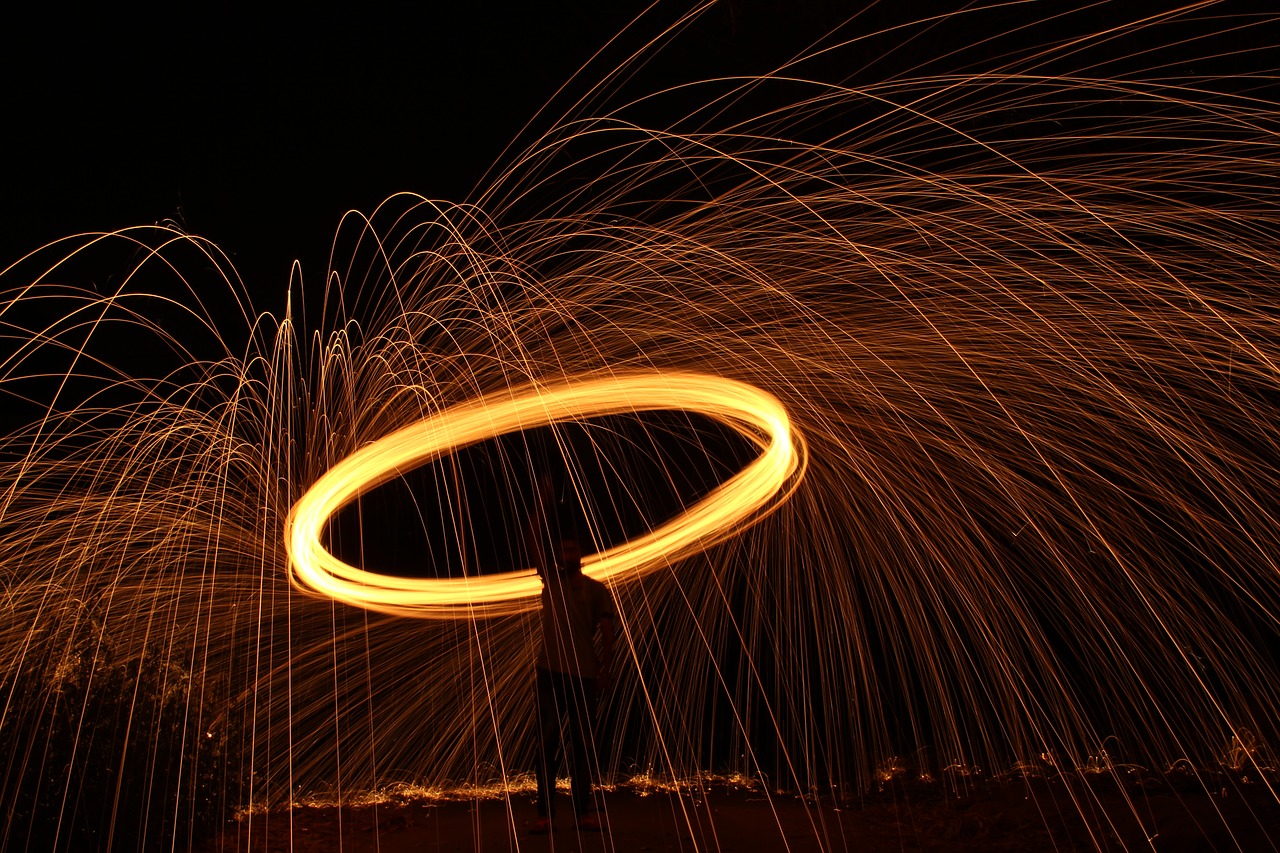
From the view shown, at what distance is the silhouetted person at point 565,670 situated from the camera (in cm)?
642

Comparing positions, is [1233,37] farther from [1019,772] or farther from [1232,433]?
[1019,772]

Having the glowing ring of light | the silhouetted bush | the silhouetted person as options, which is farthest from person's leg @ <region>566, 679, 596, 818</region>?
the silhouetted bush

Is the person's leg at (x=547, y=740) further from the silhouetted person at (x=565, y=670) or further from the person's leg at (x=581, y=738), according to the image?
the person's leg at (x=581, y=738)

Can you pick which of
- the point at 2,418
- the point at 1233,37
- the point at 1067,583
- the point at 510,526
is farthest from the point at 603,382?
the point at 2,418

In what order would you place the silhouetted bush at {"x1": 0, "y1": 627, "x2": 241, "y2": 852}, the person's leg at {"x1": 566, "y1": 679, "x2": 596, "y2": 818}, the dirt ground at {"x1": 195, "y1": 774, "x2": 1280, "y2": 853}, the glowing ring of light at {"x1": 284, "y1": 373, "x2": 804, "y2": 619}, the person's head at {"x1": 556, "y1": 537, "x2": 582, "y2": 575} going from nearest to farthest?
the silhouetted bush at {"x1": 0, "y1": 627, "x2": 241, "y2": 852}, the dirt ground at {"x1": 195, "y1": 774, "x2": 1280, "y2": 853}, the person's leg at {"x1": 566, "y1": 679, "x2": 596, "y2": 818}, the person's head at {"x1": 556, "y1": 537, "x2": 582, "y2": 575}, the glowing ring of light at {"x1": 284, "y1": 373, "x2": 804, "y2": 619}

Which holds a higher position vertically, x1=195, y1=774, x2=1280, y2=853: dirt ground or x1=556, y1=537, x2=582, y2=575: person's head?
x1=556, y1=537, x2=582, y2=575: person's head

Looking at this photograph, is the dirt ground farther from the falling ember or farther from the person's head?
the person's head

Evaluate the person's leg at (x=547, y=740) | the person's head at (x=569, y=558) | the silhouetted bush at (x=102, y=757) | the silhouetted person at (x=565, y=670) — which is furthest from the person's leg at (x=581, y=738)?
the silhouetted bush at (x=102, y=757)

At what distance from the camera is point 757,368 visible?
347 inches

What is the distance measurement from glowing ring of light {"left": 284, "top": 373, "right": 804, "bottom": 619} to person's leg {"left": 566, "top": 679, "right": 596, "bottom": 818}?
4.63 feet

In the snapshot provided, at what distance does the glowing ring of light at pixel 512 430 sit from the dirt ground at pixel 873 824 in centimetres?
163

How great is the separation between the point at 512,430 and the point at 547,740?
8.52ft

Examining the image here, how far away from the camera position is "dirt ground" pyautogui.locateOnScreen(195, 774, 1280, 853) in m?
5.70

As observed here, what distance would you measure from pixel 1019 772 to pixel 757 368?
3982 millimetres
